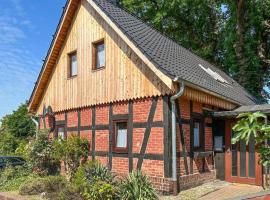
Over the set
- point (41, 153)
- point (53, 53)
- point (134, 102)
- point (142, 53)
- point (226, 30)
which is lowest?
point (41, 153)

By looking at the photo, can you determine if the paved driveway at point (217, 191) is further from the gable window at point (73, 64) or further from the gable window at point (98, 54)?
the gable window at point (73, 64)

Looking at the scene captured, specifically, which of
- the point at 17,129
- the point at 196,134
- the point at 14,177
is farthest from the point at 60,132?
the point at 17,129

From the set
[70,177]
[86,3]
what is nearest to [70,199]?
[70,177]

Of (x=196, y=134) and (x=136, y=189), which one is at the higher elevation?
(x=196, y=134)

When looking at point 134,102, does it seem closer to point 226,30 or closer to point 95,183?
point 95,183

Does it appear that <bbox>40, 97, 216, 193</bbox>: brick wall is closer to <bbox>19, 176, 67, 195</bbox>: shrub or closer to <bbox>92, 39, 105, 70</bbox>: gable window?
<bbox>92, 39, 105, 70</bbox>: gable window

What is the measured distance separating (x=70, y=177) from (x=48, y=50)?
615 cm

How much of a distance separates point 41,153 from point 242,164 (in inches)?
304

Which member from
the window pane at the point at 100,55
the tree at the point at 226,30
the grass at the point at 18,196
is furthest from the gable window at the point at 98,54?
the tree at the point at 226,30

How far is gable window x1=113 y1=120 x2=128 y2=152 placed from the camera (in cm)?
1203

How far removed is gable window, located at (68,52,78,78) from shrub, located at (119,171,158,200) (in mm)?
7052

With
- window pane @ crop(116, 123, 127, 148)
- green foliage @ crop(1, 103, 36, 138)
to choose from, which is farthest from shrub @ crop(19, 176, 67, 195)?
green foliage @ crop(1, 103, 36, 138)

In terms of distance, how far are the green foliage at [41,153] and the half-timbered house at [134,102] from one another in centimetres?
108

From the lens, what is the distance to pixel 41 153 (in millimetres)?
14289
